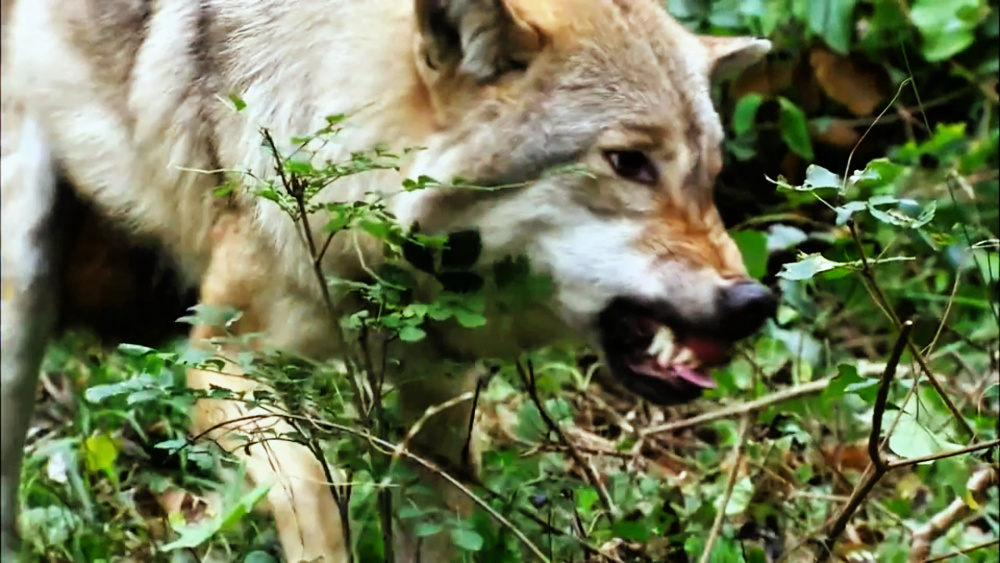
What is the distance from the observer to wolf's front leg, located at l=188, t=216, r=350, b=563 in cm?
158

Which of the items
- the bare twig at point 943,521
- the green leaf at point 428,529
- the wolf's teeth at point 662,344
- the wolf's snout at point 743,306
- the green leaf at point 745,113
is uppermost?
the wolf's snout at point 743,306

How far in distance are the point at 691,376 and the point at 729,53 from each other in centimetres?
59

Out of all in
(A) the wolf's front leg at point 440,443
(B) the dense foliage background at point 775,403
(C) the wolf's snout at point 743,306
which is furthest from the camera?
(A) the wolf's front leg at point 440,443

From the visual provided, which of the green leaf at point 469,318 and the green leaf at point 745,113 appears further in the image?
the green leaf at point 745,113

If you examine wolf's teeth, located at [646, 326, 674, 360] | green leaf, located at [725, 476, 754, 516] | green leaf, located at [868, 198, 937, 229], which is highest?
green leaf, located at [868, 198, 937, 229]

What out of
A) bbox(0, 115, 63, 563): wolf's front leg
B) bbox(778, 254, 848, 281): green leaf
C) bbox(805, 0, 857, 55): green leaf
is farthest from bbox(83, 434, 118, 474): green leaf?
bbox(805, 0, 857, 55): green leaf

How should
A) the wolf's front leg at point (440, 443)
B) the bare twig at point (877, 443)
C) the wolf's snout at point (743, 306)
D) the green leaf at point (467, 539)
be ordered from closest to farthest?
the bare twig at point (877, 443), the green leaf at point (467, 539), the wolf's snout at point (743, 306), the wolf's front leg at point (440, 443)

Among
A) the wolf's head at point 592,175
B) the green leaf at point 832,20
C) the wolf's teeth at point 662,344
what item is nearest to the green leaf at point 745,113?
the green leaf at point 832,20

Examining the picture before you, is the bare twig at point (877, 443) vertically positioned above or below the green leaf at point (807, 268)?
below

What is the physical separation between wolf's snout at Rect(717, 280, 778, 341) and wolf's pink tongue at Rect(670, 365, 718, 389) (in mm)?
85

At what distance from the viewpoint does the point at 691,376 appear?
1.65 meters

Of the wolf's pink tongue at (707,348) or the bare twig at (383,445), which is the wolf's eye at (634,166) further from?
the bare twig at (383,445)

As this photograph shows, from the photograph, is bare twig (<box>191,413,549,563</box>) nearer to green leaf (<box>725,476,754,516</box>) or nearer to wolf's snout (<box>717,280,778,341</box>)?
wolf's snout (<box>717,280,778,341</box>)

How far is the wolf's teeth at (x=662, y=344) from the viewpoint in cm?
164
